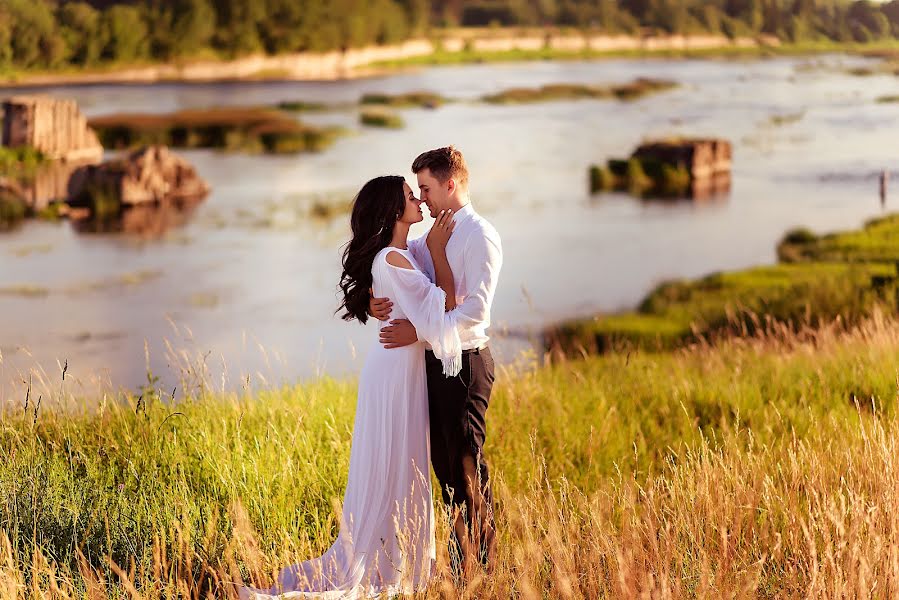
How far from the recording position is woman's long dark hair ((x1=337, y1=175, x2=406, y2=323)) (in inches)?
215

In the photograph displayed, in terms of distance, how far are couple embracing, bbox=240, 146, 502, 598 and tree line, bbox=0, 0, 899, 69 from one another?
68753 millimetres

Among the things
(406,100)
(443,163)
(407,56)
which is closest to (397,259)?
(443,163)

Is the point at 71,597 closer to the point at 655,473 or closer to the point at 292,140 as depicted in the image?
the point at 655,473

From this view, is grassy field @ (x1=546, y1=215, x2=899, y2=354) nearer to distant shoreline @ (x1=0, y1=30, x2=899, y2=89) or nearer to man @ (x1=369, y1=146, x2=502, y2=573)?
man @ (x1=369, y1=146, x2=502, y2=573)

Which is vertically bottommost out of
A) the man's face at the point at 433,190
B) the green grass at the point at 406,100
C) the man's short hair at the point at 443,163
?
the green grass at the point at 406,100

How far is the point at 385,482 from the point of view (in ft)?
19.0

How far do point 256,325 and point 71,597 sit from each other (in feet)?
88.3

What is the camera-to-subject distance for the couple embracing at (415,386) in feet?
17.6

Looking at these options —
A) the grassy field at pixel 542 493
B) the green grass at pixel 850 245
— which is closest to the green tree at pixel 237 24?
the green grass at pixel 850 245

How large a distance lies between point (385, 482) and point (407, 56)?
10097cm

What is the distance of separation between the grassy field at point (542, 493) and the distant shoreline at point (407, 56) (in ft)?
254

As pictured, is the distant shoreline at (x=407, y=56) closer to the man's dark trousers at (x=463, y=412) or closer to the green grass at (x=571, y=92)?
the green grass at (x=571, y=92)

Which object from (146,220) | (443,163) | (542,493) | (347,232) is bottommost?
(146,220)

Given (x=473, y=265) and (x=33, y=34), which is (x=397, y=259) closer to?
(x=473, y=265)
